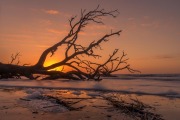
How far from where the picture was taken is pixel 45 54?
11.4 m

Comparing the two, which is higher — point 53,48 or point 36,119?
point 53,48

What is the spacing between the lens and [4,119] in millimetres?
4594

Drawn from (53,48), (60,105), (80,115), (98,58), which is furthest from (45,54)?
(80,115)

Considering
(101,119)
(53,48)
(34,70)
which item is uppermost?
(53,48)

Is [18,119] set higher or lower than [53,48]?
lower

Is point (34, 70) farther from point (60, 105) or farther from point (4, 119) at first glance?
point (4, 119)

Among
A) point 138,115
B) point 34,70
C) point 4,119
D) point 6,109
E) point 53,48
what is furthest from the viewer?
point 53,48

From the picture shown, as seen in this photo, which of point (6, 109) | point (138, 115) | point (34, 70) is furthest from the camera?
point (34, 70)

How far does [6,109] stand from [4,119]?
3.22ft

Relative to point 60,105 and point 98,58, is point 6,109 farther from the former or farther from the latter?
point 98,58

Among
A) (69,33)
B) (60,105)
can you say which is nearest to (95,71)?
(69,33)

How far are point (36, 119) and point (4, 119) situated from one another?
526mm

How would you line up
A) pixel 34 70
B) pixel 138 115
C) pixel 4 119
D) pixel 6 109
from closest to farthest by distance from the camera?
1. pixel 4 119
2. pixel 138 115
3. pixel 6 109
4. pixel 34 70

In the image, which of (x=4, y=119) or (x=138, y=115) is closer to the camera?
(x=4, y=119)
